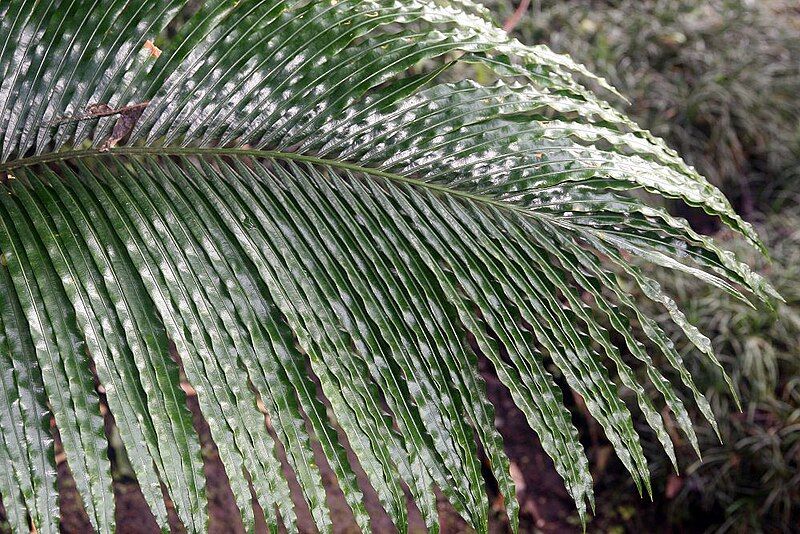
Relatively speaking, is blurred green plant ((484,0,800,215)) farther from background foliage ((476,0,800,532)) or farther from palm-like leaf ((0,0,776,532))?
palm-like leaf ((0,0,776,532))

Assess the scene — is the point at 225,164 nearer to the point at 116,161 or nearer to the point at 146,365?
the point at 116,161

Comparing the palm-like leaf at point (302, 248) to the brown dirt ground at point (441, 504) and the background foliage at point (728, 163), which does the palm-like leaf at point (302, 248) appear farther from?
the background foliage at point (728, 163)

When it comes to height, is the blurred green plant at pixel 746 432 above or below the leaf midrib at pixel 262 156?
below

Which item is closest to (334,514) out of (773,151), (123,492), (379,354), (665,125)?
(123,492)

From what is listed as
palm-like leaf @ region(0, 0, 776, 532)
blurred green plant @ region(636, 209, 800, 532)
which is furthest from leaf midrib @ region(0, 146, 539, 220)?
blurred green plant @ region(636, 209, 800, 532)

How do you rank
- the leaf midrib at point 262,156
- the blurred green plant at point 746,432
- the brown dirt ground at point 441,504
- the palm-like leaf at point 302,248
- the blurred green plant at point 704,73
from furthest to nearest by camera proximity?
the blurred green plant at point 704,73, the blurred green plant at point 746,432, the brown dirt ground at point 441,504, the leaf midrib at point 262,156, the palm-like leaf at point 302,248

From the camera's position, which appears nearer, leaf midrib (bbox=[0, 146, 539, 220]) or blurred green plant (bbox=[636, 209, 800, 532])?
leaf midrib (bbox=[0, 146, 539, 220])

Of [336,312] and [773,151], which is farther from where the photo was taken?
[773,151]

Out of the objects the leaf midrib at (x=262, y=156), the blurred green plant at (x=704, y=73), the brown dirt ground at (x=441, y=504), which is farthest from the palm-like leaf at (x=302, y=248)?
the blurred green plant at (x=704, y=73)
